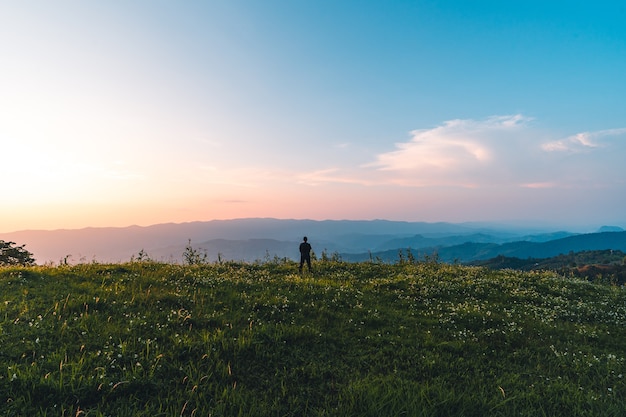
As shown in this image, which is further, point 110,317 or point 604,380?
point 110,317

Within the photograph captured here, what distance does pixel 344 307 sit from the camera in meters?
12.0

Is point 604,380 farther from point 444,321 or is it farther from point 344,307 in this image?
point 344,307

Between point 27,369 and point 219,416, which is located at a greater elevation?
point 27,369

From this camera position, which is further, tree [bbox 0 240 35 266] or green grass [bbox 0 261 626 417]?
tree [bbox 0 240 35 266]

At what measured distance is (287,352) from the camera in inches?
313

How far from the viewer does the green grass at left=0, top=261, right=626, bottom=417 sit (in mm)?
5715

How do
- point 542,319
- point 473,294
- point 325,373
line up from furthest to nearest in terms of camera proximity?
1. point 473,294
2. point 542,319
3. point 325,373

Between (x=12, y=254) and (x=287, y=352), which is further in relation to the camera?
(x=12, y=254)

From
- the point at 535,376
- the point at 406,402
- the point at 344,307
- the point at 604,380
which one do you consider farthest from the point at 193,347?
the point at 604,380

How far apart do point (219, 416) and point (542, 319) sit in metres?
12.1

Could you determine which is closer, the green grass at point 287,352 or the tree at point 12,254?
the green grass at point 287,352

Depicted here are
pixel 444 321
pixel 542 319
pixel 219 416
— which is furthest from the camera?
pixel 542 319

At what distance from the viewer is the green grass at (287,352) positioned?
571 centimetres

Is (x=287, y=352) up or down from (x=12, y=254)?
up
